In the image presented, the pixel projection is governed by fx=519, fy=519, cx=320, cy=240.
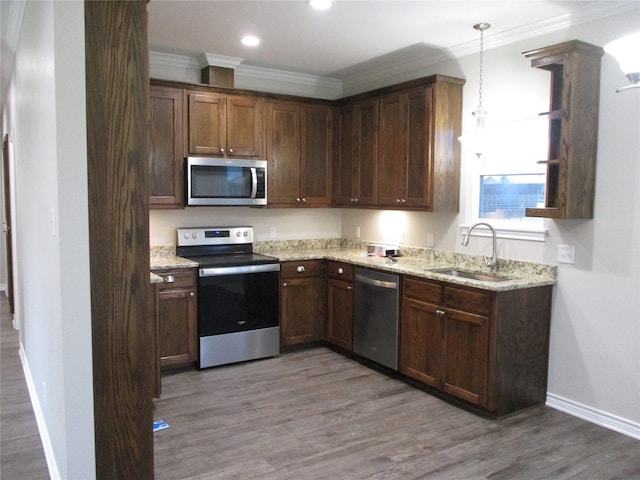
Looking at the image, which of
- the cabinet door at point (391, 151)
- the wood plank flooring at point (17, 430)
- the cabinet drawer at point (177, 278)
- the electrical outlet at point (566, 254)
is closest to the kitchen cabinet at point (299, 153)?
the cabinet door at point (391, 151)

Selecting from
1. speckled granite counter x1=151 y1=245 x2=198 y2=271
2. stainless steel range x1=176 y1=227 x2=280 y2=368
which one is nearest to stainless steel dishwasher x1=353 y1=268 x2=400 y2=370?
stainless steel range x1=176 y1=227 x2=280 y2=368

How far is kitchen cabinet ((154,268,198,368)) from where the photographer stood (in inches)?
163

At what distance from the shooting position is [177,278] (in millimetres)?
4188

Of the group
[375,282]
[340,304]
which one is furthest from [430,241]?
[340,304]

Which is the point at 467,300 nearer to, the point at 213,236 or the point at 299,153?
the point at 299,153

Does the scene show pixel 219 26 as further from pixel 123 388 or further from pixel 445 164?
pixel 123 388

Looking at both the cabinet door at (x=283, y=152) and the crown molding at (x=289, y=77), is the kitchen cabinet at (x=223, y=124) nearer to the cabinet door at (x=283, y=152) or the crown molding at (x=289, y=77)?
the cabinet door at (x=283, y=152)

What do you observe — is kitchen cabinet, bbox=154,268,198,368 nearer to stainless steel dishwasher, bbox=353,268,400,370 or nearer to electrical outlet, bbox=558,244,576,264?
stainless steel dishwasher, bbox=353,268,400,370

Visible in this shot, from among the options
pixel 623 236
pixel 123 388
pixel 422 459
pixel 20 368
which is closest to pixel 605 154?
pixel 623 236

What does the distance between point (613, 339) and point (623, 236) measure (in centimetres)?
Answer: 66

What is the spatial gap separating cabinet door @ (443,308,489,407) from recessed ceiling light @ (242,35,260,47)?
2.56 m

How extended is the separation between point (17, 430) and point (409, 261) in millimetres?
Result: 3132

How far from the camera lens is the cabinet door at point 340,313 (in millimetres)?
4672

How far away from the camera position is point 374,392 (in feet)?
12.8
